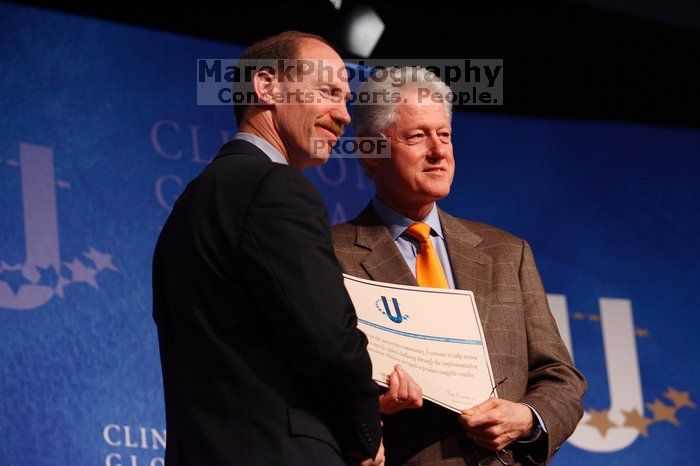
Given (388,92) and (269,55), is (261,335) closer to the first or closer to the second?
(269,55)

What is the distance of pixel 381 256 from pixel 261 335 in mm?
691

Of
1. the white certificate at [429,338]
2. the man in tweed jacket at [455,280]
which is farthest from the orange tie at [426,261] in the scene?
the white certificate at [429,338]

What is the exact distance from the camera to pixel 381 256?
221 cm

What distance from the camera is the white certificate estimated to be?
1.92 meters

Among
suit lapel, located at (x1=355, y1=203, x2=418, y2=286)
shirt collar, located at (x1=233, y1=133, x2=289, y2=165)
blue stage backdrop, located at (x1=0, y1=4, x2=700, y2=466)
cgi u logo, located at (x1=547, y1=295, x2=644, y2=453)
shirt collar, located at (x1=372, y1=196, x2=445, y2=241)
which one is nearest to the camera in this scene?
shirt collar, located at (x1=233, y1=133, x2=289, y2=165)

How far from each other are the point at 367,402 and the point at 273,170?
0.41 metres

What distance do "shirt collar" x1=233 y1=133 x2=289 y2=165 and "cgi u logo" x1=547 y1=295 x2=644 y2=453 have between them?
189 centimetres

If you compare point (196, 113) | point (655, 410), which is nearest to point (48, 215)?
point (196, 113)

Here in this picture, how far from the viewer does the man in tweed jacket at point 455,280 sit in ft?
6.63

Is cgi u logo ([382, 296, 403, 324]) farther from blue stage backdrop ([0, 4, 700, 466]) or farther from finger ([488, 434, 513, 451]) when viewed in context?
blue stage backdrop ([0, 4, 700, 466])

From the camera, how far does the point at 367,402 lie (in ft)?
5.20

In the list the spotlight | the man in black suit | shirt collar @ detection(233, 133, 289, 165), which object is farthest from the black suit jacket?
the spotlight

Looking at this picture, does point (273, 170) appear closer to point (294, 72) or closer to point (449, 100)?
point (294, 72)
